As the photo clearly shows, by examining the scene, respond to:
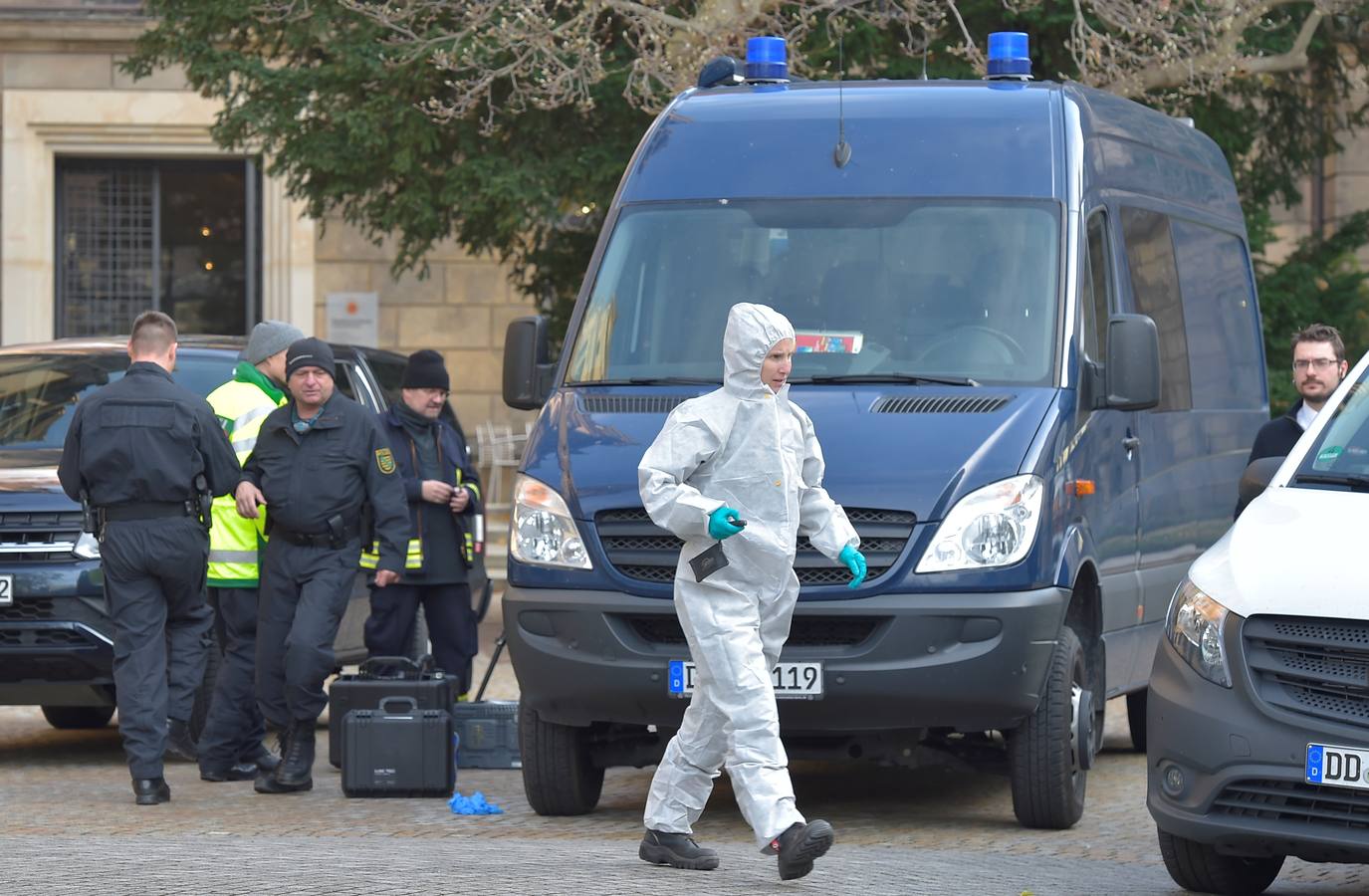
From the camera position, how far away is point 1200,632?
6.68 m

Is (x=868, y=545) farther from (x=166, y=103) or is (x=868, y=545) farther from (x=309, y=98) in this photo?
(x=166, y=103)

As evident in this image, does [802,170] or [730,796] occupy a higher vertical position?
[802,170]

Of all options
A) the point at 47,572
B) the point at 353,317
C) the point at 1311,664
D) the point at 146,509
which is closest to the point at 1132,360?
the point at 1311,664

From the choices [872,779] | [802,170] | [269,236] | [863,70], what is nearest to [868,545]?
[802,170]

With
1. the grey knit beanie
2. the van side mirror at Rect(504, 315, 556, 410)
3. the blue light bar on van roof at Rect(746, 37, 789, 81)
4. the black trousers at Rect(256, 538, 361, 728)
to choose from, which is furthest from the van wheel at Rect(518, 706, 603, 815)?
the blue light bar on van roof at Rect(746, 37, 789, 81)

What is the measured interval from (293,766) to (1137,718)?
13.1 ft

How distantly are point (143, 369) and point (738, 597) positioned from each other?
333cm

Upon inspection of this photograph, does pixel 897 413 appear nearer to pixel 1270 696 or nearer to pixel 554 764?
pixel 554 764

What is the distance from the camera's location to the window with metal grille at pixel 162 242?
24812 millimetres

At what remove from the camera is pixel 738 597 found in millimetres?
7305

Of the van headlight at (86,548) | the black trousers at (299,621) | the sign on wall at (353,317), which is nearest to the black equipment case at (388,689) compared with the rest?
the black trousers at (299,621)

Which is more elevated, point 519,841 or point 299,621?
point 299,621

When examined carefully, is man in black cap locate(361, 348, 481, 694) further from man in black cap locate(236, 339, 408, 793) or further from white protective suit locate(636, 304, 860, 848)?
white protective suit locate(636, 304, 860, 848)

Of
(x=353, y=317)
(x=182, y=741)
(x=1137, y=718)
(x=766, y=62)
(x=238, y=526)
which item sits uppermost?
(x=766, y=62)
